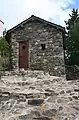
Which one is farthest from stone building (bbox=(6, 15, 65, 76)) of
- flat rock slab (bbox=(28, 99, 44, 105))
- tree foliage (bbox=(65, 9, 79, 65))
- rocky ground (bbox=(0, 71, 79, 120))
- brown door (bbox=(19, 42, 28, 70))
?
flat rock slab (bbox=(28, 99, 44, 105))

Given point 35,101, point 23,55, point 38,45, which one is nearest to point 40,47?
point 38,45

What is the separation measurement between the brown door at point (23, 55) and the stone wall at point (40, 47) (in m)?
0.30

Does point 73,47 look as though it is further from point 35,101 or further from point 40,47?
point 35,101

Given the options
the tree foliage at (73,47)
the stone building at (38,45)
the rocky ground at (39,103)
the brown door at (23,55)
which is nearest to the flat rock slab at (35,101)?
the rocky ground at (39,103)

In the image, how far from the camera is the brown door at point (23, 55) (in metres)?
20.5

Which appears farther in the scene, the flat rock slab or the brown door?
the brown door

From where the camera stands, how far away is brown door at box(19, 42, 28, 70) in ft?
67.2

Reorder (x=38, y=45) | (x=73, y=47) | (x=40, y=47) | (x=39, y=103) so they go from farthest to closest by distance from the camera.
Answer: (x=73, y=47)
(x=38, y=45)
(x=40, y=47)
(x=39, y=103)

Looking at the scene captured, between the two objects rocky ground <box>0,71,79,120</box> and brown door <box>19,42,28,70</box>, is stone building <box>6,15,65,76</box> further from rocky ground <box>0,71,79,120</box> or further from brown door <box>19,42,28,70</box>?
rocky ground <box>0,71,79,120</box>

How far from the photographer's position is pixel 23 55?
2059 cm

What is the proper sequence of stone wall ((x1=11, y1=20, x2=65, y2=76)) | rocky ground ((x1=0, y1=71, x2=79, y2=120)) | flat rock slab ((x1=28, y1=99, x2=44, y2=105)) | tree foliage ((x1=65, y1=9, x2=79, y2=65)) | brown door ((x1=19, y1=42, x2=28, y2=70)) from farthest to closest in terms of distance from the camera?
tree foliage ((x1=65, y1=9, x2=79, y2=65)), brown door ((x1=19, y1=42, x2=28, y2=70)), stone wall ((x1=11, y1=20, x2=65, y2=76)), flat rock slab ((x1=28, y1=99, x2=44, y2=105)), rocky ground ((x1=0, y1=71, x2=79, y2=120))

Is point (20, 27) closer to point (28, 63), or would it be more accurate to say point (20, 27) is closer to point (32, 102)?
point (28, 63)

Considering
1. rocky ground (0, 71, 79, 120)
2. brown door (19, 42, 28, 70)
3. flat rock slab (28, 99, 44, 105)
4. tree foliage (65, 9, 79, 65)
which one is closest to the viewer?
rocky ground (0, 71, 79, 120)

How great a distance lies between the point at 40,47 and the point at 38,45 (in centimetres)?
25
